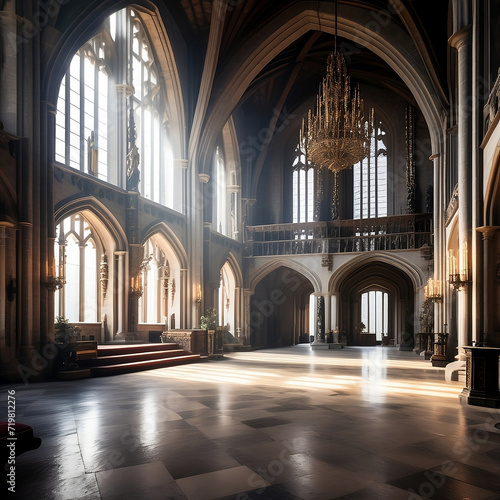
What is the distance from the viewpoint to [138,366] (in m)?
11.9

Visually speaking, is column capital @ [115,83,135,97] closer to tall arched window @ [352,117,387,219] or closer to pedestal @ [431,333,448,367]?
pedestal @ [431,333,448,367]

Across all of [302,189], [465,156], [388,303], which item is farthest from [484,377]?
[388,303]

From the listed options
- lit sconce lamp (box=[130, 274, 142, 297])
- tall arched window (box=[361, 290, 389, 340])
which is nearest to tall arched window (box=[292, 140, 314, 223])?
tall arched window (box=[361, 290, 389, 340])

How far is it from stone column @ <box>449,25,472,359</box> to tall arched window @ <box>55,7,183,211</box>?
372 inches

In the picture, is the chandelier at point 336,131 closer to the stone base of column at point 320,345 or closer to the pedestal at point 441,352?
the pedestal at point 441,352

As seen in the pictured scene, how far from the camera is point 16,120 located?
10.4 meters

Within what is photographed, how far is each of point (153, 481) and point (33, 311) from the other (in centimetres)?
771

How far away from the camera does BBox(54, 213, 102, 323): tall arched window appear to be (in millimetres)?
15070

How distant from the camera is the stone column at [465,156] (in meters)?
9.52

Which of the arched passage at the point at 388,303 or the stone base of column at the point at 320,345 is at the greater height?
the arched passage at the point at 388,303

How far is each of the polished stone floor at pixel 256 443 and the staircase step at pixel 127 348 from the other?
2907 millimetres

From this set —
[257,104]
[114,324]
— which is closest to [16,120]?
[114,324]

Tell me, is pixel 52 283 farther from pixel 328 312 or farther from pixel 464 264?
pixel 328 312

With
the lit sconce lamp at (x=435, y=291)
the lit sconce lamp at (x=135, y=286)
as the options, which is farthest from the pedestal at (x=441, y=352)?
the lit sconce lamp at (x=135, y=286)
